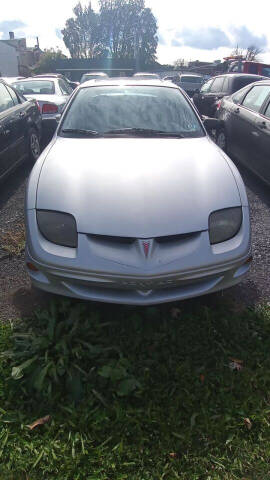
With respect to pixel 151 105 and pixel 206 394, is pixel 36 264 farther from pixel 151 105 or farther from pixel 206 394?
pixel 151 105

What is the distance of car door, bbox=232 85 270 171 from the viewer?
5027mm

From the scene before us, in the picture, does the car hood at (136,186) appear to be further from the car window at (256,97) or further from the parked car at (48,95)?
the parked car at (48,95)

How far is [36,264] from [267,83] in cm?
449

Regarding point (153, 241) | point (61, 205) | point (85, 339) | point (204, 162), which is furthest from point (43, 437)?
point (204, 162)

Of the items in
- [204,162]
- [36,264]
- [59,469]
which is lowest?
[59,469]

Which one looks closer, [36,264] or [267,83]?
[36,264]

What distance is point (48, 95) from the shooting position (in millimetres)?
7914

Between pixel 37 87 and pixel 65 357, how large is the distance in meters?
8.05

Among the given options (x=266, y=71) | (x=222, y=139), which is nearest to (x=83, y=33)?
(x=266, y=71)

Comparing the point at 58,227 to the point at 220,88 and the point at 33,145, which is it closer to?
the point at 33,145

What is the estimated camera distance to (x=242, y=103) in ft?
19.6

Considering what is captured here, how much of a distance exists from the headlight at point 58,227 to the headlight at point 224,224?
0.84m

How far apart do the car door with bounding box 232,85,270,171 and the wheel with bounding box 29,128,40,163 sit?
10.4ft

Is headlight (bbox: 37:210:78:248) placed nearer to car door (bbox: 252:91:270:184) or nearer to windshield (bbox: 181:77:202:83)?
car door (bbox: 252:91:270:184)
